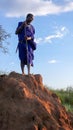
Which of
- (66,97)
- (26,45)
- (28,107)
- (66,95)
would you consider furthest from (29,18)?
(66,95)

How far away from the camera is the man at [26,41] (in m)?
10.8

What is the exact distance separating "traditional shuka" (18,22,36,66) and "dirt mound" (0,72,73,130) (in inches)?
92.3

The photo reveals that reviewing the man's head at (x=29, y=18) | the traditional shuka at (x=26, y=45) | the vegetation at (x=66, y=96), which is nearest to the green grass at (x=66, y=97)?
the vegetation at (x=66, y=96)

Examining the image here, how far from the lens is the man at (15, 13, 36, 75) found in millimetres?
10797

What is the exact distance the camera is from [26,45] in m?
10.9

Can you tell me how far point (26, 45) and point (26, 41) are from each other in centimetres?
11

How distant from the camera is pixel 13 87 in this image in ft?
26.4

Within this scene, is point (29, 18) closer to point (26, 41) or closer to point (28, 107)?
point (26, 41)

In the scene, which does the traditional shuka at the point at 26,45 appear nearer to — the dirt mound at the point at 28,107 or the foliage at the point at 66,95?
the dirt mound at the point at 28,107

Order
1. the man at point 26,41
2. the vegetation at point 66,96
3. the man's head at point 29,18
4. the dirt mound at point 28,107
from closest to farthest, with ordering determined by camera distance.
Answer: the dirt mound at point 28,107, the man's head at point 29,18, the man at point 26,41, the vegetation at point 66,96

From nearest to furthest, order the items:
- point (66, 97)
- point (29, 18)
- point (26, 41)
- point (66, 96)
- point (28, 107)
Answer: point (28, 107) < point (29, 18) < point (26, 41) < point (66, 97) < point (66, 96)

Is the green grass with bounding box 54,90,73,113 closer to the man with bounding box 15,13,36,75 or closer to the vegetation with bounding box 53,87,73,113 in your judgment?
the vegetation with bounding box 53,87,73,113

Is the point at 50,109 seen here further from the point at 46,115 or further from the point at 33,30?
the point at 33,30

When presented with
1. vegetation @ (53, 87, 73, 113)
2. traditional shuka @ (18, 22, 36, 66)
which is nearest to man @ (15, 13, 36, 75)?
traditional shuka @ (18, 22, 36, 66)
